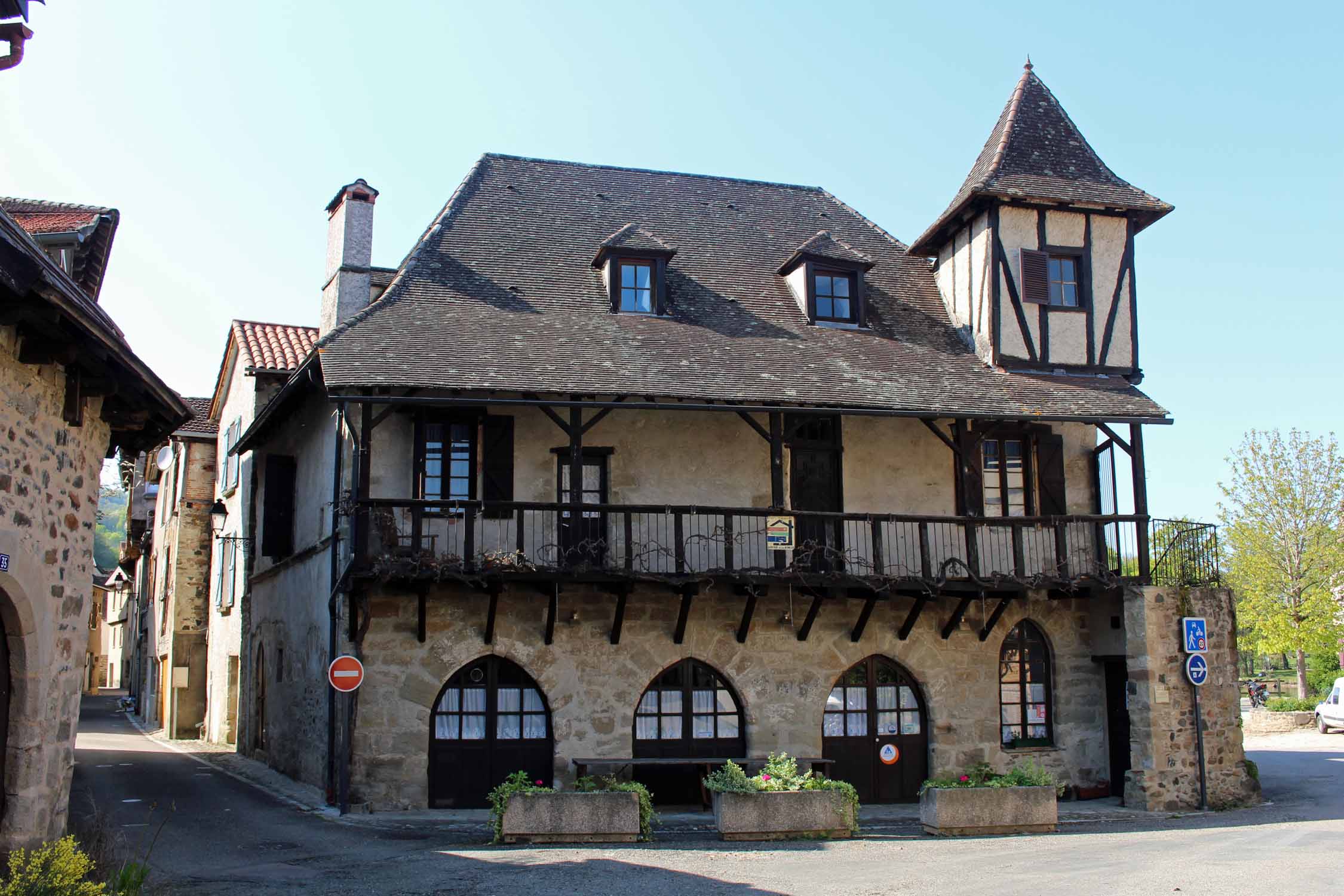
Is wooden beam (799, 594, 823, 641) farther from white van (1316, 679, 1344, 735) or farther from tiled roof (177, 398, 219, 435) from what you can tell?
white van (1316, 679, 1344, 735)

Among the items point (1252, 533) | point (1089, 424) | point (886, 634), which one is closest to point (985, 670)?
point (886, 634)

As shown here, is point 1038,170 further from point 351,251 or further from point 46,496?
point 46,496

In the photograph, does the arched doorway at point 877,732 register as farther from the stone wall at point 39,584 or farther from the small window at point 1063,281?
the stone wall at point 39,584

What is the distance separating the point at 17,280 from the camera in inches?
283

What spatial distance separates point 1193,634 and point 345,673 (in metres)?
10.9

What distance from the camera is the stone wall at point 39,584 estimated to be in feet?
27.7

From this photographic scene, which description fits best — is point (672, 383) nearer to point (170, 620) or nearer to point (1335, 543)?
point (170, 620)

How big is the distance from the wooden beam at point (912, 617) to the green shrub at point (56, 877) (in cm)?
1103

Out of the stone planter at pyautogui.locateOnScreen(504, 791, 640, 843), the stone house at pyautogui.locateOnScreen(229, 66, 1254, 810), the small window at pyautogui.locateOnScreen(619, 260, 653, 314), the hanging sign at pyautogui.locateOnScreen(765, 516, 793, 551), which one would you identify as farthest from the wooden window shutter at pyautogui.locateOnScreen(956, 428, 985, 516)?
the stone planter at pyautogui.locateOnScreen(504, 791, 640, 843)

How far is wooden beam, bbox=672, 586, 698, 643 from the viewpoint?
49.9ft

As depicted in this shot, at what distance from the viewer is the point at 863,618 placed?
53.1ft

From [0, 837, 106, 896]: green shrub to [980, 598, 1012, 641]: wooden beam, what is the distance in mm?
12136

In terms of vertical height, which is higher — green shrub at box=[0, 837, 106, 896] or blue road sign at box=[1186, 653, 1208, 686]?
blue road sign at box=[1186, 653, 1208, 686]

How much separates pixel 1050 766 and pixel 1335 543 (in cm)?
1825
